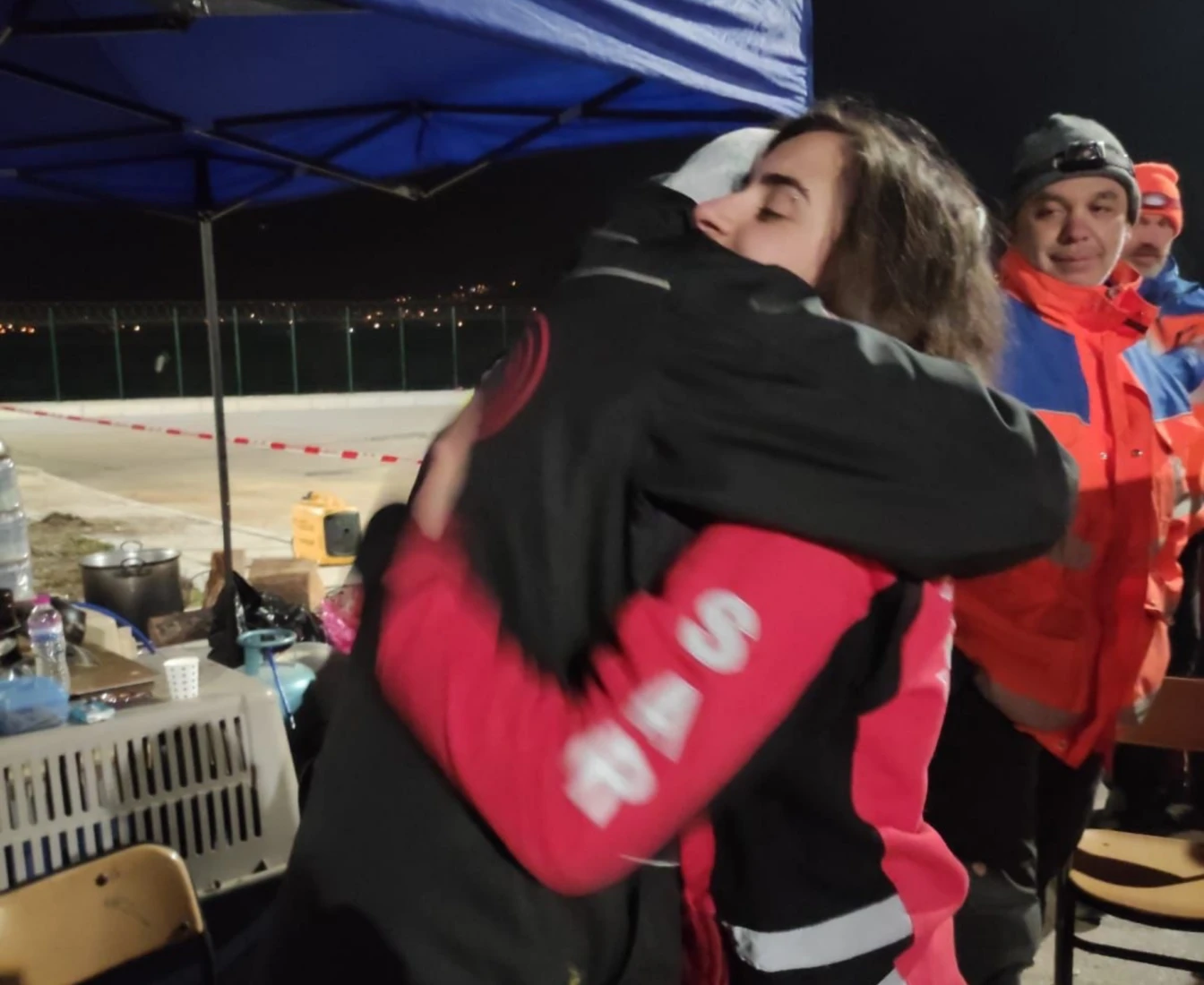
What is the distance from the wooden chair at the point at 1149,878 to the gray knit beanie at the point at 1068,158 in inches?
47.7

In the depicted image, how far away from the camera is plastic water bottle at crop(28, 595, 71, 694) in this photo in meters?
2.58

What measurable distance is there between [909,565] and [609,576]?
0.23 m

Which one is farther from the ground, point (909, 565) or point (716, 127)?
point (716, 127)

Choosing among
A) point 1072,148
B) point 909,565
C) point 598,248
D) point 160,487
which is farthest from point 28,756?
point 160,487

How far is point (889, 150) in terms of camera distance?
0.94 m

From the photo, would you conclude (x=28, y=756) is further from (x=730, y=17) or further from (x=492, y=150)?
(x=492, y=150)

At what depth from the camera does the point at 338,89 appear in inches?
141

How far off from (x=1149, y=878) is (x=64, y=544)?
8.11 meters

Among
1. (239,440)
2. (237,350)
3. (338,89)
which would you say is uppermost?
(338,89)

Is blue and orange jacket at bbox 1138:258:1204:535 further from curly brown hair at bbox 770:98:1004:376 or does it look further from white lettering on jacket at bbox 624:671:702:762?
white lettering on jacket at bbox 624:671:702:762

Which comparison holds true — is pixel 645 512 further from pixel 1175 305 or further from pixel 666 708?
pixel 1175 305

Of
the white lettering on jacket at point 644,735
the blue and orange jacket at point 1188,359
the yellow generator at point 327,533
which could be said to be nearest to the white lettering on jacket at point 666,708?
the white lettering on jacket at point 644,735

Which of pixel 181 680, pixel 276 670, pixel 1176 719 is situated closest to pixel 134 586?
pixel 276 670

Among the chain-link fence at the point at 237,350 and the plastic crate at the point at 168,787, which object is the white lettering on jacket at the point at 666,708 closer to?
the plastic crate at the point at 168,787
